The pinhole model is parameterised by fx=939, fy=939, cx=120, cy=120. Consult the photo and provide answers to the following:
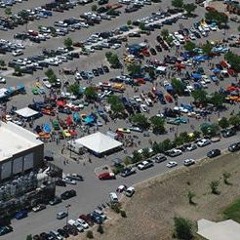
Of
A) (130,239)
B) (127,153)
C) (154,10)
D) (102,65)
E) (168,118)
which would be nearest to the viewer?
(130,239)

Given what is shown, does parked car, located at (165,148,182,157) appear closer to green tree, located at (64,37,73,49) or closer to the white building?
the white building

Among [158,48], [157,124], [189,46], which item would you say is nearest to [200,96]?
[157,124]

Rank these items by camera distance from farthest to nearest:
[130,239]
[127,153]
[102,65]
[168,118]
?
[102,65] < [168,118] < [127,153] < [130,239]

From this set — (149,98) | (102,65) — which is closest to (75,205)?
(149,98)

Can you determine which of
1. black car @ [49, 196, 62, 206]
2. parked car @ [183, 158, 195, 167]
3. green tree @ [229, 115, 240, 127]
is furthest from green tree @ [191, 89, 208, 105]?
black car @ [49, 196, 62, 206]

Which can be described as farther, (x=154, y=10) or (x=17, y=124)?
(x=154, y=10)

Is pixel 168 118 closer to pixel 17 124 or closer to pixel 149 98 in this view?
pixel 149 98

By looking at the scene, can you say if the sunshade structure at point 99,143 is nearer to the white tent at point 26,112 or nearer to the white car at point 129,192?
the white car at point 129,192

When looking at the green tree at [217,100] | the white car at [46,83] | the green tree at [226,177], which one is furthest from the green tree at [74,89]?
the green tree at [226,177]
